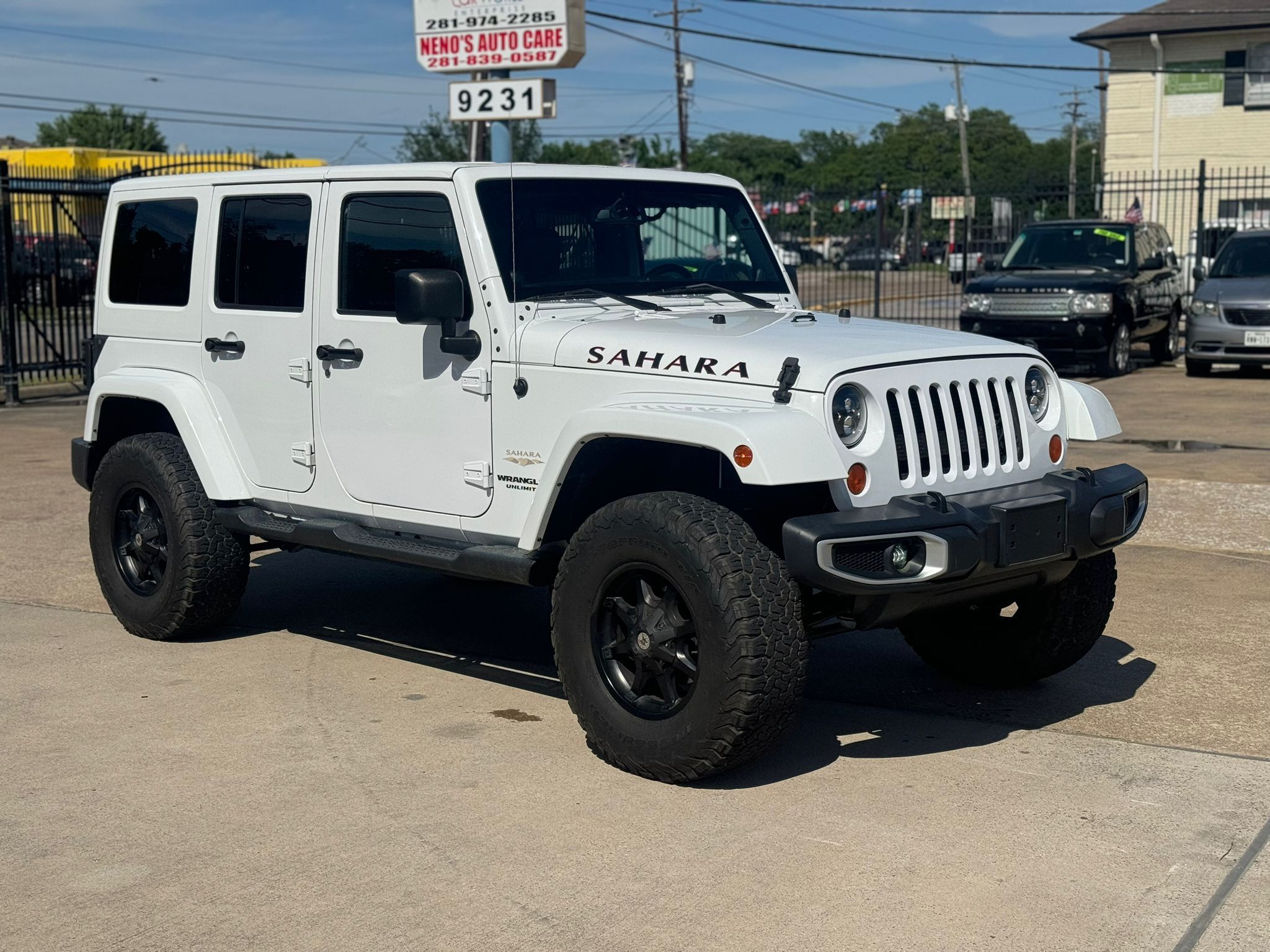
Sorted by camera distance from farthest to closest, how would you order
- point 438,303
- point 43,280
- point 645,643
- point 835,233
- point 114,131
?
point 114,131, point 835,233, point 43,280, point 438,303, point 645,643

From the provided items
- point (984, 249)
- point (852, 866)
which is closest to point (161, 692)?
point (852, 866)

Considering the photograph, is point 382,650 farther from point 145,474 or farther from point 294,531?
point 145,474

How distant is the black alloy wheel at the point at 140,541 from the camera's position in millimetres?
6570

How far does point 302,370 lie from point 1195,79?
108 feet

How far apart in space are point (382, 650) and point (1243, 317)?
13183 millimetres

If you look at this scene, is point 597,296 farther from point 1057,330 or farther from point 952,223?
point 952,223

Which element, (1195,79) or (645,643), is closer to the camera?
(645,643)

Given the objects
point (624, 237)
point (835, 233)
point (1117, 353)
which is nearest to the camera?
point (624, 237)

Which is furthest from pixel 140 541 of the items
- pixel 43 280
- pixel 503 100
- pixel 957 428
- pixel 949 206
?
pixel 949 206

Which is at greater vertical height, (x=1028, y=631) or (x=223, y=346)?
(x=223, y=346)

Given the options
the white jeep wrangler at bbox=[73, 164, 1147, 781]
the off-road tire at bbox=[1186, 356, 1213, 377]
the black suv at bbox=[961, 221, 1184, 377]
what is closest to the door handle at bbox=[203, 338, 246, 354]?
the white jeep wrangler at bbox=[73, 164, 1147, 781]

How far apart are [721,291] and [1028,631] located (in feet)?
5.75

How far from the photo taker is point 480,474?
541 cm

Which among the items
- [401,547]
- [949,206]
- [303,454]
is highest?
[949,206]
